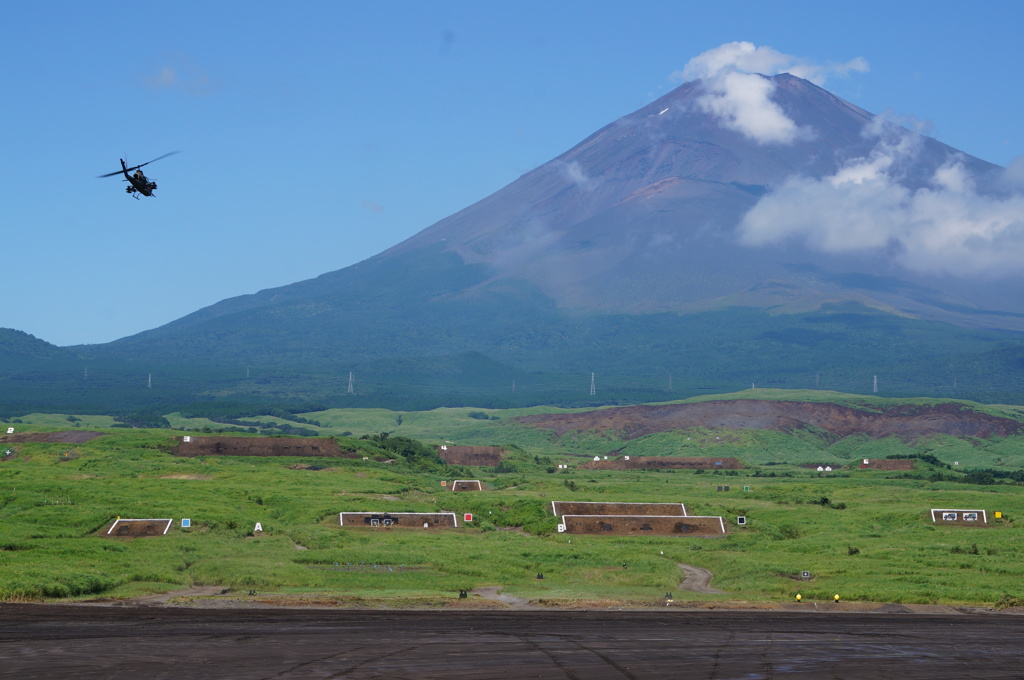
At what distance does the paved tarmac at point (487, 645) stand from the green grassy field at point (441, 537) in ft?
21.1

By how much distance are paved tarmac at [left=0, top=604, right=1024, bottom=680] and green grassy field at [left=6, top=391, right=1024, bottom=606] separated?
6.43 metres

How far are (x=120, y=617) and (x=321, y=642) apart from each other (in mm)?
10182

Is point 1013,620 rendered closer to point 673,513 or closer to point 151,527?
point 673,513

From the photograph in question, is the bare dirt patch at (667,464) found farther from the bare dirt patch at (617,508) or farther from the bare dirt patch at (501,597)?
the bare dirt patch at (501,597)

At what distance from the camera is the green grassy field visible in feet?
203

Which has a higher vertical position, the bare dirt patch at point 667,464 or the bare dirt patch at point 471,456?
the bare dirt patch at point 471,456

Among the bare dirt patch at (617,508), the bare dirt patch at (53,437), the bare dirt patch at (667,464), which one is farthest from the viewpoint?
the bare dirt patch at (667,464)

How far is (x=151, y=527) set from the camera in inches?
3071

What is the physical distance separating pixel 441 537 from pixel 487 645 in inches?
1534

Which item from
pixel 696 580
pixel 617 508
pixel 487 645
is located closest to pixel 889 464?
pixel 617 508

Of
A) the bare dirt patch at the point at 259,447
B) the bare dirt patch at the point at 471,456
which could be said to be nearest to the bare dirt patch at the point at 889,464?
the bare dirt patch at the point at 471,456

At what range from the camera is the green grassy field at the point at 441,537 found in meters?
62.0

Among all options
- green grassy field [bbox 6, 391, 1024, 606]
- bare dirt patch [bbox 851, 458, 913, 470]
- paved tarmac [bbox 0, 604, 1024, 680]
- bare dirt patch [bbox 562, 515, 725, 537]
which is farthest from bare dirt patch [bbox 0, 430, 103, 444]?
bare dirt patch [bbox 851, 458, 913, 470]

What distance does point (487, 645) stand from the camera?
145ft
